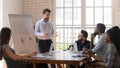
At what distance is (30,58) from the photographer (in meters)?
4.37

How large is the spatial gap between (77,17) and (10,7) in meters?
1.94

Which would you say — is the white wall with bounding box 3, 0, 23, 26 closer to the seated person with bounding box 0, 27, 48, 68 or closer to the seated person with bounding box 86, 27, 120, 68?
the seated person with bounding box 0, 27, 48, 68

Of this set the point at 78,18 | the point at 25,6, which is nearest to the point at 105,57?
the point at 78,18

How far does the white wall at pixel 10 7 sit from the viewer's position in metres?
7.27

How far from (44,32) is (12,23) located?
123 cm

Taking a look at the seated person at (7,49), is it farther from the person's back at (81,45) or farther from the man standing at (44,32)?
the person's back at (81,45)

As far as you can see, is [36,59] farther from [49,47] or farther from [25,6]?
[25,6]

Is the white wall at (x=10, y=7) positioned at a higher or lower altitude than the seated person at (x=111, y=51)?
higher

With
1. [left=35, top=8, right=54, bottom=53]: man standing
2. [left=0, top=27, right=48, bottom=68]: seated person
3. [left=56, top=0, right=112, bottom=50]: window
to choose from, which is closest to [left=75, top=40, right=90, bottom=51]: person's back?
[left=35, top=8, right=54, bottom=53]: man standing

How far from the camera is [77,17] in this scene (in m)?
8.06

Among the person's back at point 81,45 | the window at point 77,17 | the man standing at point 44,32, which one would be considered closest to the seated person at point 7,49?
the man standing at point 44,32

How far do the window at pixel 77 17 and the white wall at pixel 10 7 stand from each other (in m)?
1.13

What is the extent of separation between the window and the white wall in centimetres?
113

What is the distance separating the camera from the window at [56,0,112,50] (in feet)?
25.9
